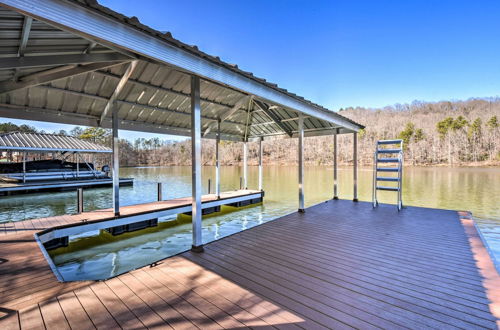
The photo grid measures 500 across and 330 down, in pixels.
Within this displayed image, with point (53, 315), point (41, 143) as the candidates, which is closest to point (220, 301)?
point (53, 315)

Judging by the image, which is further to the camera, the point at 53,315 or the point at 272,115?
the point at 272,115

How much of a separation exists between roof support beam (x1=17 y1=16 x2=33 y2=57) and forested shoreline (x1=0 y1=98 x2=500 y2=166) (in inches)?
720

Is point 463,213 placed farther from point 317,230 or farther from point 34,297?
point 34,297

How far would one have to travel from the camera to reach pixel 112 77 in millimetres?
4219

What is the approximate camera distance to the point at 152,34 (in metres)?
2.54

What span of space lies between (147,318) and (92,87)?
4268mm

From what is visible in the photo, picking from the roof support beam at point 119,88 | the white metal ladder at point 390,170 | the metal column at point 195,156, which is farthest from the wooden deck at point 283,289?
the roof support beam at point 119,88

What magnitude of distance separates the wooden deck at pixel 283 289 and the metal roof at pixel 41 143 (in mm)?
12222

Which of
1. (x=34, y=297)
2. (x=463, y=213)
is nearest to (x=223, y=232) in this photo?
(x=34, y=297)

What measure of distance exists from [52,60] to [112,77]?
1649 mm

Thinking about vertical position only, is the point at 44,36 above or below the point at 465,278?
above

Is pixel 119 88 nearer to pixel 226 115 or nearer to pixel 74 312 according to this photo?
pixel 226 115

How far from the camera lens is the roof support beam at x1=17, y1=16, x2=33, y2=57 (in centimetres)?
202

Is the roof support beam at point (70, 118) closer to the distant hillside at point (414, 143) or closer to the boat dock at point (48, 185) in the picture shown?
the boat dock at point (48, 185)
